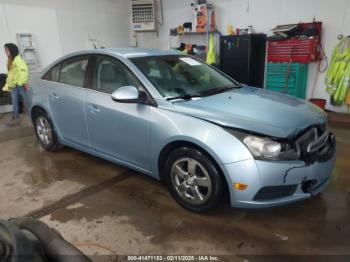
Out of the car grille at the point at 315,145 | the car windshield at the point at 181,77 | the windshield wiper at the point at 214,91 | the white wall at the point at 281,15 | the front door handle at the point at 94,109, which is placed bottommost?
the car grille at the point at 315,145

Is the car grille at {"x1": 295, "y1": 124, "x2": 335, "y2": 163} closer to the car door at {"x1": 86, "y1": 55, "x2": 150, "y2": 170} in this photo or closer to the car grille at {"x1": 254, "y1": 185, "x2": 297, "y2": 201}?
the car grille at {"x1": 254, "y1": 185, "x2": 297, "y2": 201}

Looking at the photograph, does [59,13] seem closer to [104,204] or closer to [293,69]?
[293,69]

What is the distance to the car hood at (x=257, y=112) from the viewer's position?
2.09 metres

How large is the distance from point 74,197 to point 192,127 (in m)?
1.37

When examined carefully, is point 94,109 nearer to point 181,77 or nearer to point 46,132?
point 181,77

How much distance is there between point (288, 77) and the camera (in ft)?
18.4

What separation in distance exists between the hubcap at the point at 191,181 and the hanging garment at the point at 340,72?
13.2ft

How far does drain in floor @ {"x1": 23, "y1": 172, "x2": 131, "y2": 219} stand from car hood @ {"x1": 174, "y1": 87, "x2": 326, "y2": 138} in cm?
119

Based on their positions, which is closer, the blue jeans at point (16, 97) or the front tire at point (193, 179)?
the front tire at point (193, 179)

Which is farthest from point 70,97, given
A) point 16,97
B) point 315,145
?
point 16,97

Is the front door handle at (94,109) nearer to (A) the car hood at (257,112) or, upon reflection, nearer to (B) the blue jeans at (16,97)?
(A) the car hood at (257,112)

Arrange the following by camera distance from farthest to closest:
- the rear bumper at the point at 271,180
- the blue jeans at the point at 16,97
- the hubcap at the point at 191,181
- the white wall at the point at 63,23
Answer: the white wall at the point at 63,23 → the blue jeans at the point at 16,97 → the hubcap at the point at 191,181 → the rear bumper at the point at 271,180

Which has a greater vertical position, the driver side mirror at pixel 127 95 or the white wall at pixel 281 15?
the white wall at pixel 281 15

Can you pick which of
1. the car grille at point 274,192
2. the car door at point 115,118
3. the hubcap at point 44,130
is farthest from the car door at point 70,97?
the car grille at point 274,192
